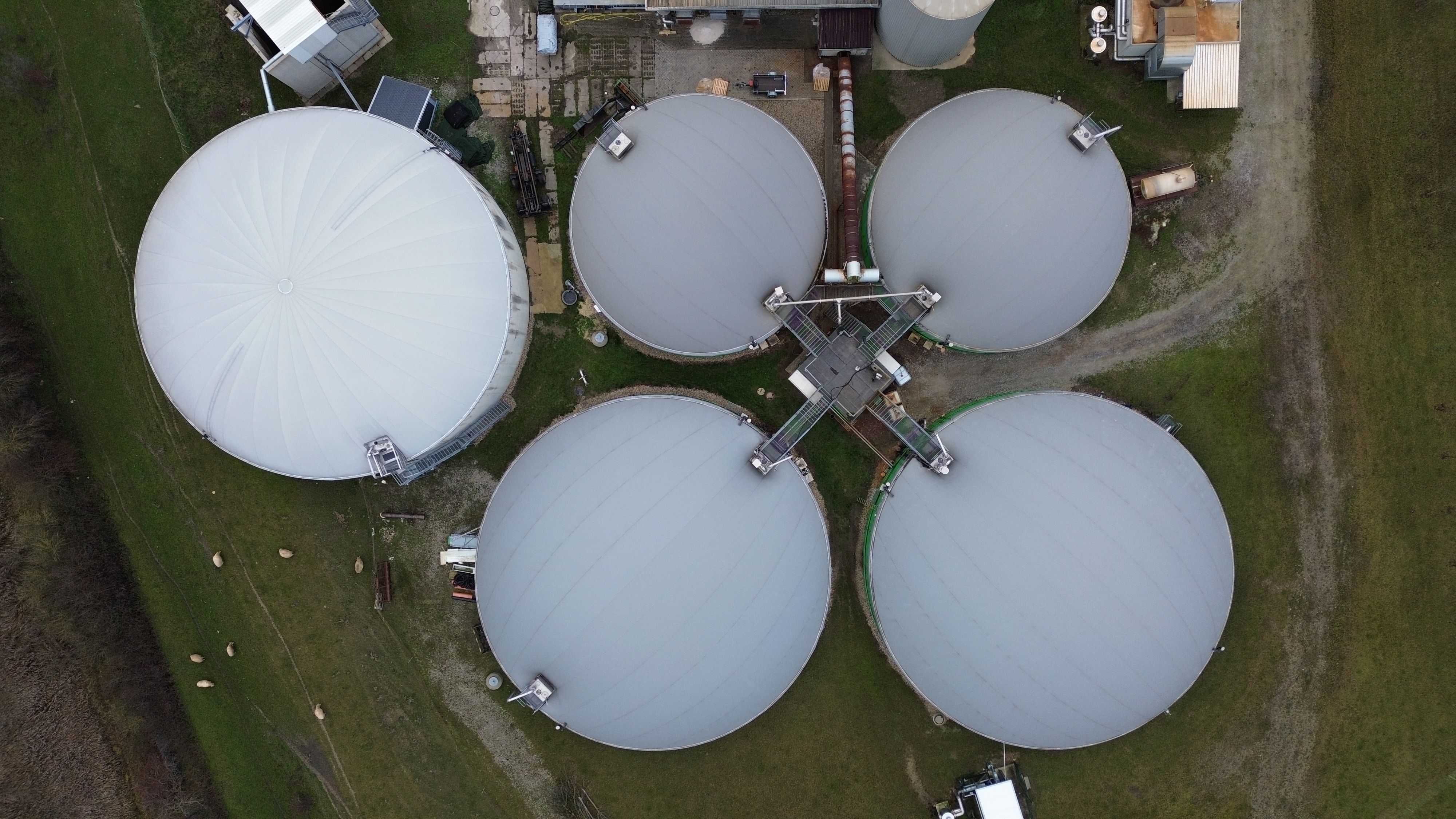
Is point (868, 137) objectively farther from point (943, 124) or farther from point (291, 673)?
point (291, 673)

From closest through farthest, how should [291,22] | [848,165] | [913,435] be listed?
[913,435] < [291,22] < [848,165]

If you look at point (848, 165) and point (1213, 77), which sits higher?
point (1213, 77)

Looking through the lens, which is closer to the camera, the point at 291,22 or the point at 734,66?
the point at 291,22

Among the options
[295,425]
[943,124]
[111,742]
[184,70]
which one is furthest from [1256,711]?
[184,70]

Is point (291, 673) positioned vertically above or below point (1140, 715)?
above

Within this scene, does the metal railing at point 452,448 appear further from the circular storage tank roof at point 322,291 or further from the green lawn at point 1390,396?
the green lawn at point 1390,396

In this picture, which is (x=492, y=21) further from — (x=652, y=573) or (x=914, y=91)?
(x=652, y=573)

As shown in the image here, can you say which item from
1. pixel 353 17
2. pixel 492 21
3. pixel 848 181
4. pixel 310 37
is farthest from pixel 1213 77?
pixel 310 37
